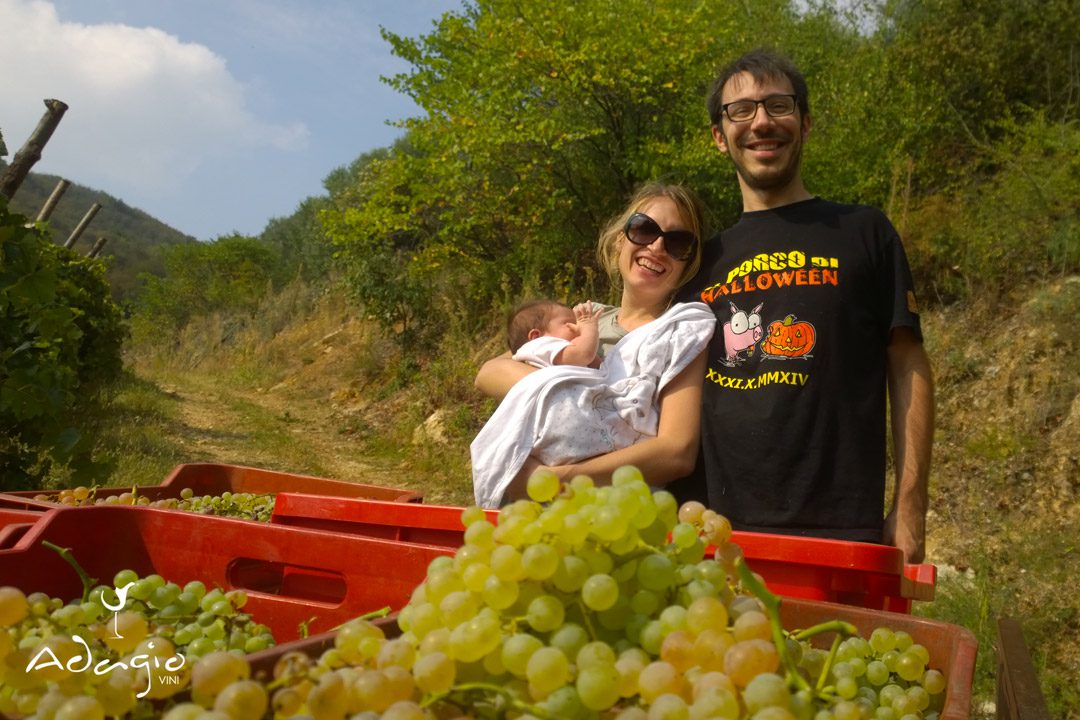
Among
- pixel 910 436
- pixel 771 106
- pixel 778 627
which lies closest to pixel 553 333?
pixel 771 106

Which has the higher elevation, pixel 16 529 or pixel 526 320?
pixel 526 320

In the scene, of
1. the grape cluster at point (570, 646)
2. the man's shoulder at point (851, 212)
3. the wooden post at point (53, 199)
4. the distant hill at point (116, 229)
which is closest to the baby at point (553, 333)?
the man's shoulder at point (851, 212)

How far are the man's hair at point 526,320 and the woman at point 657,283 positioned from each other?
190 millimetres

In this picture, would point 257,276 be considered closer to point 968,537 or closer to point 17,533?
point 968,537

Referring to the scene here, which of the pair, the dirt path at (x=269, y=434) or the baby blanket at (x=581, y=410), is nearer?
the baby blanket at (x=581, y=410)

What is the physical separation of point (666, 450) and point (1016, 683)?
88 cm

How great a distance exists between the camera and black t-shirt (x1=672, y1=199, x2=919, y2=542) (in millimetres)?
2084

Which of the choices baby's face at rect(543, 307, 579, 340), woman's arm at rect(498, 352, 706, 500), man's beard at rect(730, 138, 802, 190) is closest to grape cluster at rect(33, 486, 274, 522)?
woman's arm at rect(498, 352, 706, 500)

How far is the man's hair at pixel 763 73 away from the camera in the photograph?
90.7 inches

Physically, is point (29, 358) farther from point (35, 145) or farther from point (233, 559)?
point (233, 559)

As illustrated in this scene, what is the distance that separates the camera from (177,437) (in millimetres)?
9766

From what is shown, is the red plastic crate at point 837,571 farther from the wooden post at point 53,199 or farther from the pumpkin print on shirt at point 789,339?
the wooden post at point 53,199

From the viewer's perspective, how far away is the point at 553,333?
249cm

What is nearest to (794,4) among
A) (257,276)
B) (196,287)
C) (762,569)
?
(762,569)
